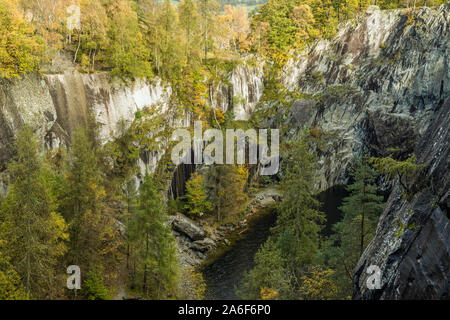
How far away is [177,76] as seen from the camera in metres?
43.4

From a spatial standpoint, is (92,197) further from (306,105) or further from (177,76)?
(306,105)

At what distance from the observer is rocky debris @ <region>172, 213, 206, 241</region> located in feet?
112

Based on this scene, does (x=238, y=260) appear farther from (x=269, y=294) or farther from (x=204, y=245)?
(x=269, y=294)

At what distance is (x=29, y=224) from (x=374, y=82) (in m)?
51.1

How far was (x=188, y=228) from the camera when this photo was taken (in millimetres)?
34562

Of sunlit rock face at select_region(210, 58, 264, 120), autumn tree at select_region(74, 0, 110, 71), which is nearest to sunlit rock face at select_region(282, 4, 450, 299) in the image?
sunlit rock face at select_region(210, 58, 264, 120)

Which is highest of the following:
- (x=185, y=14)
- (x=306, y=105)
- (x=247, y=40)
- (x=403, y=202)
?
(x=185, y=14)

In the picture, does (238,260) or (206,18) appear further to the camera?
(206,18)

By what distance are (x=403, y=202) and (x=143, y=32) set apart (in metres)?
39.5

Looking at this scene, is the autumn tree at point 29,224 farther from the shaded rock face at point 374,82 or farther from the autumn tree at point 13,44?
the shaded rock face at point 374,82

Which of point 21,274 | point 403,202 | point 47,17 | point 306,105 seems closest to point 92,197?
point 21,274

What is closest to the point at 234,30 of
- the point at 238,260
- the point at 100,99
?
the point at 100,99

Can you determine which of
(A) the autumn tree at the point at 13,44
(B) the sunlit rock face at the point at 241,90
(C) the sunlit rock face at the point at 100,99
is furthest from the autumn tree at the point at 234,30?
(A) the autumn tree at the point at 13,44

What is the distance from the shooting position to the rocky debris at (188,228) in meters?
34.0
